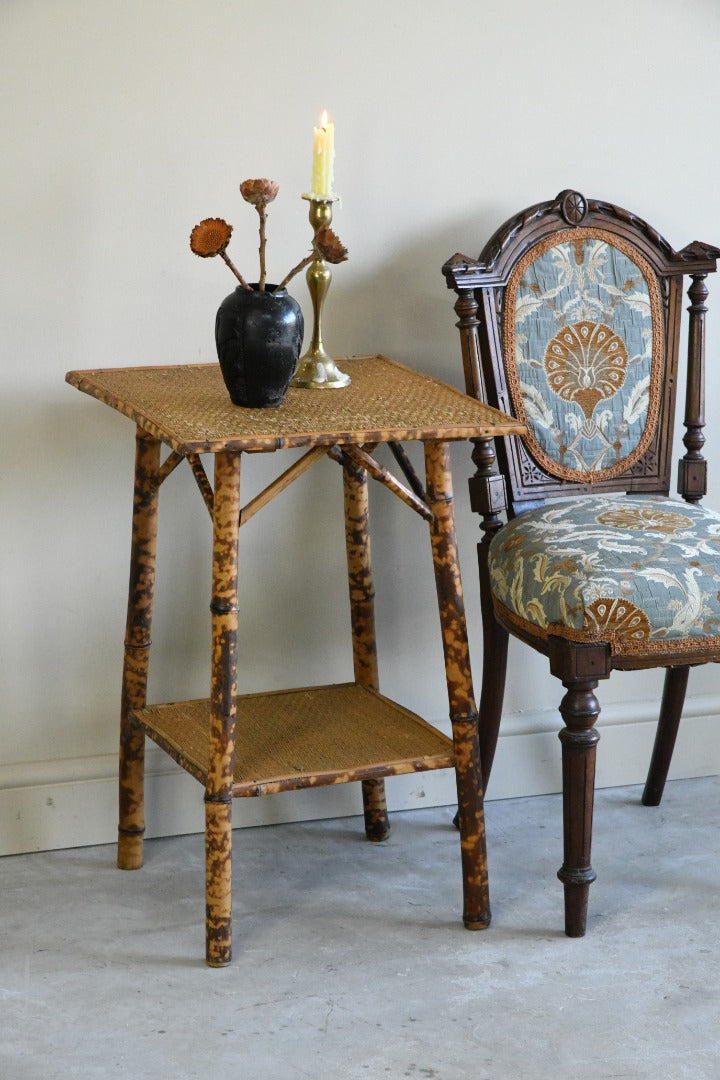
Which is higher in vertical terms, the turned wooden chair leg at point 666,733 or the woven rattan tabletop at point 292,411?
the woven rattan tabletop at point 292,411

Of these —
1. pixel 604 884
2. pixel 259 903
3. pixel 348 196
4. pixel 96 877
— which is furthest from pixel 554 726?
pixel 348 196

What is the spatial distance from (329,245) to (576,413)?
0.50 meters

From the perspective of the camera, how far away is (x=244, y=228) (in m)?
2.01

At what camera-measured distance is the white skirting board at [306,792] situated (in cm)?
208

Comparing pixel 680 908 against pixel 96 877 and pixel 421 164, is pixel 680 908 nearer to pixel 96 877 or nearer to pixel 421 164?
pixel 96 877

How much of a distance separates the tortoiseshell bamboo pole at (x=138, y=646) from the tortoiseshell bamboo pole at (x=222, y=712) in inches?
10.8

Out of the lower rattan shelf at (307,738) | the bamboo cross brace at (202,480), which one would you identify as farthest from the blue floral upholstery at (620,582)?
the bamboo cross brace at (202,480)

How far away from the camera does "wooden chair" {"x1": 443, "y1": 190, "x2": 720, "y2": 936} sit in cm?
179

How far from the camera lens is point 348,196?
6.73 feet

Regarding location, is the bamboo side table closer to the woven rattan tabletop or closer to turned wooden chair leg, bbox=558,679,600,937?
the woven rattan tabletop

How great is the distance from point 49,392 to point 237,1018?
94 cm

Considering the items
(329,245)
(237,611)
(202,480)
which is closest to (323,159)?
(329,245)

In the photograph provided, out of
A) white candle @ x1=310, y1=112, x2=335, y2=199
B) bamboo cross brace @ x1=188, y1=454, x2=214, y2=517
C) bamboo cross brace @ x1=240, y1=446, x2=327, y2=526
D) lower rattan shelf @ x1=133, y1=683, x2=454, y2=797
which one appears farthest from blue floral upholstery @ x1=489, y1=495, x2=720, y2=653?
white candle @ x1=310, y1=112, x2=335, y2=199

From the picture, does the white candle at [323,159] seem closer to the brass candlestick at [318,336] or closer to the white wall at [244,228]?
the brass candlestick at [318,336]
